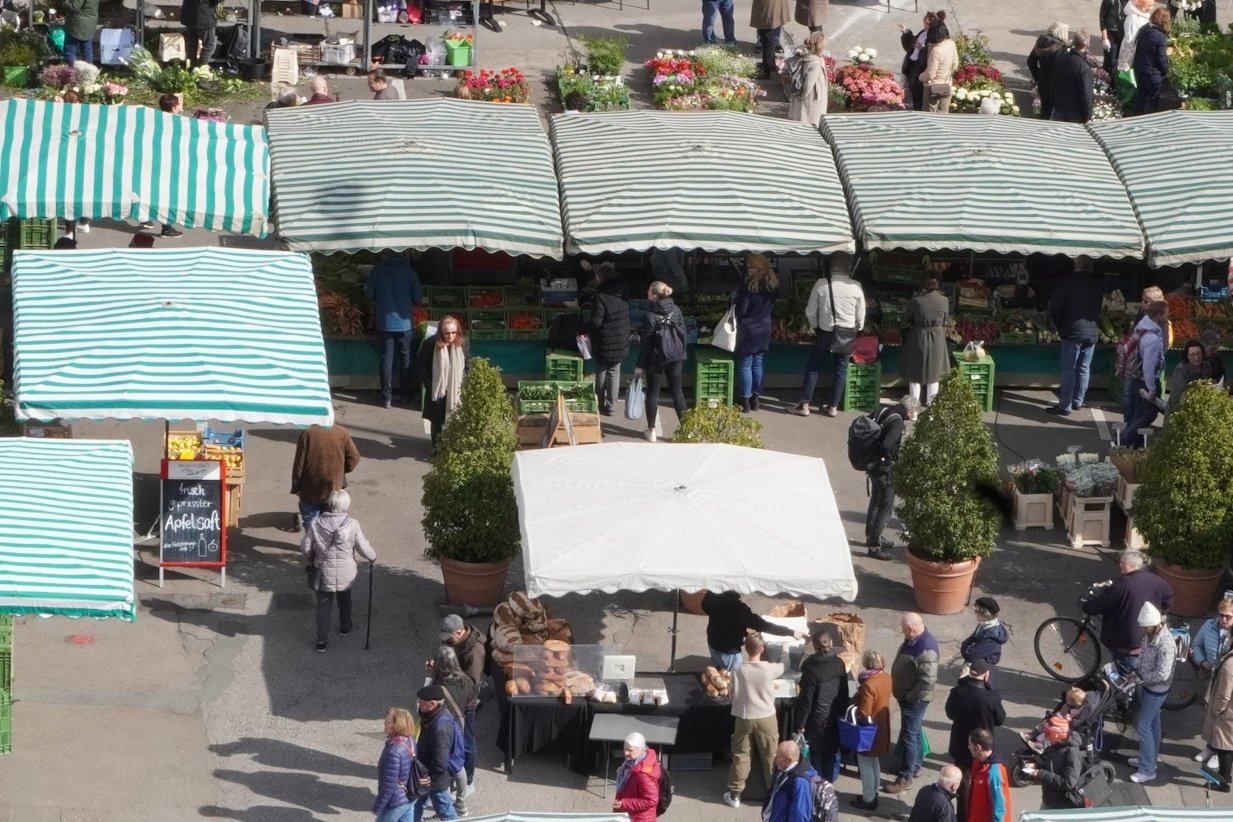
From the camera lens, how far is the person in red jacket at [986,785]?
14023 millimetres

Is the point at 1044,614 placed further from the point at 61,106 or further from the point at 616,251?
the point at 61,106

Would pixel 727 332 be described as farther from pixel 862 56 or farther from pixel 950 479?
pixel 862 56

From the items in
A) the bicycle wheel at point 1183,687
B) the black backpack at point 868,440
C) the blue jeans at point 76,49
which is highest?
the blue jeans at point 76,49

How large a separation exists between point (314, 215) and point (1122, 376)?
807 centimetres

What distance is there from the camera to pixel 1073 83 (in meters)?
25.7

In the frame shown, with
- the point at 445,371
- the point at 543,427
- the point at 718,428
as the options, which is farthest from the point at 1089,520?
the point at 445,371

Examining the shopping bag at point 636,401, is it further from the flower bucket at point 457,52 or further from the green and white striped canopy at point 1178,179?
the flower bucket at point 457,52

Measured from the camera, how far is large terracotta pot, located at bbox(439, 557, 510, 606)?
56.9 feet

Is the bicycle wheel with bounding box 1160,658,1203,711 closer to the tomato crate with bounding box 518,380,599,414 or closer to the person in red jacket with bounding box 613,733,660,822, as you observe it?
the person in red jacket with bounding box 613,733,660,822

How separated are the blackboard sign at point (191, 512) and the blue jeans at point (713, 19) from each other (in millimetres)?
13602

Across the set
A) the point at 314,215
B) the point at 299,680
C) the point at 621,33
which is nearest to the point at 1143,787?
the point at 299,680

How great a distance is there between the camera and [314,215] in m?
20.8

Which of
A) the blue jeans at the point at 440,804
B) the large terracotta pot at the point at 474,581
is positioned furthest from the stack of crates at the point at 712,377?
the blue jeans at the point at 440,804

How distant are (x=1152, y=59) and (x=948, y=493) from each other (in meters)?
11.5
